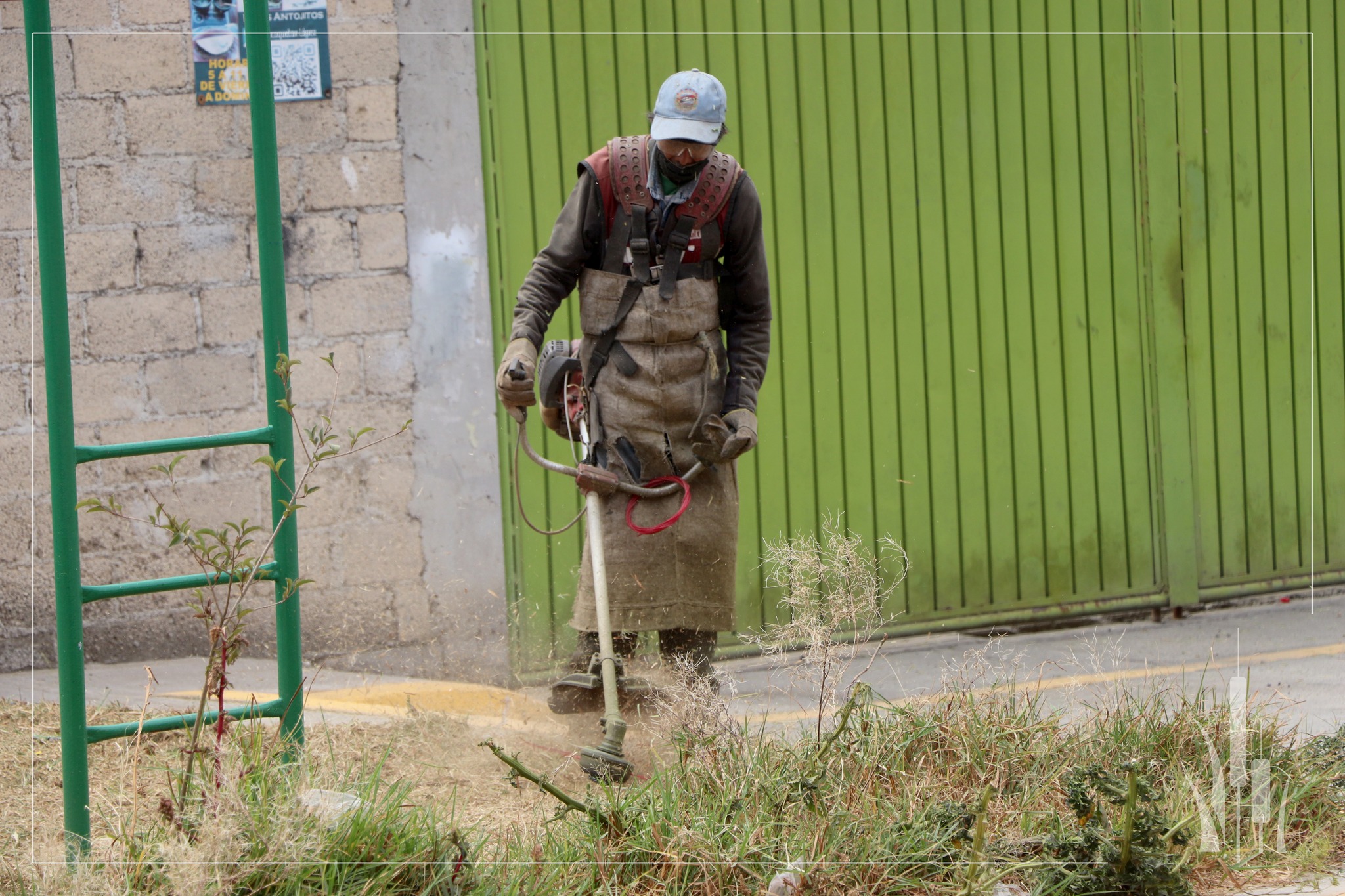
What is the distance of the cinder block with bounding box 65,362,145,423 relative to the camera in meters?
5.18

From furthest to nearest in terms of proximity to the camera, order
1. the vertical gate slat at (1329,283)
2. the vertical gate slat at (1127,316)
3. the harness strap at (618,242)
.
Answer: the vertical gate slat at (1329,283) → the vertical gate slat at (1127,316) → the harness strap at (618,242)

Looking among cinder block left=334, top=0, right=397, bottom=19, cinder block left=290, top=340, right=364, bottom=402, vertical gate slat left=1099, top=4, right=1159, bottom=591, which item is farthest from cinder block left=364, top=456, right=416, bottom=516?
vertical gate slat left=1099, top=4, right=1159, bottom=591

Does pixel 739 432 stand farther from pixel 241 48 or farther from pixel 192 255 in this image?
pixel 241 48

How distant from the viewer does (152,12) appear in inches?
201

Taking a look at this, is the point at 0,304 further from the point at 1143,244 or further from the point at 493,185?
the point at 1143,244

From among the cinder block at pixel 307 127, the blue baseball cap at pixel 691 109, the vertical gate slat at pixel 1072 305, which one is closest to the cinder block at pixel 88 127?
the cinder block at pixel 307 127

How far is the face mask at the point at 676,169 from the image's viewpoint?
13.3ft

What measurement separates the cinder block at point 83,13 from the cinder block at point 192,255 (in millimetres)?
810

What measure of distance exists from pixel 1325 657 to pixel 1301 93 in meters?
2.64

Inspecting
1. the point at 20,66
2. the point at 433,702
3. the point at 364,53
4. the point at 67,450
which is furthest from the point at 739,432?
the point at 20,66

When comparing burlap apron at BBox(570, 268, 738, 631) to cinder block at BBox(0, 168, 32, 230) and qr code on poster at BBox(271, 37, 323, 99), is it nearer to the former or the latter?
qr code on poster at BBox(271, 37, 323, 99)

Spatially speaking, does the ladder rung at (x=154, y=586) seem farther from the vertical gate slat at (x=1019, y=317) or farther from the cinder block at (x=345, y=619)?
the vertical gate slat at (x=1019, y=317)

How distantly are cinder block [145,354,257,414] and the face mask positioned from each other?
80.9 inches

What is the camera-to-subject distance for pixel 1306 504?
6.33m
